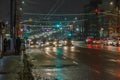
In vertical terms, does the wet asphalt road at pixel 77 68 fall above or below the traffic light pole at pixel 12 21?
below

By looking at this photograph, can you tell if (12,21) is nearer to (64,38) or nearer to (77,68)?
(77,68)

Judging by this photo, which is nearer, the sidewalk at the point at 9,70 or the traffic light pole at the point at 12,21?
the sidewalk at the point at 9,70

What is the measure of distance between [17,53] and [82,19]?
126738 mm

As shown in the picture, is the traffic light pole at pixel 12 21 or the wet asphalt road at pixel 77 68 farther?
the traffic light pole at pixel 12 21

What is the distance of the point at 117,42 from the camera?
8494 cm

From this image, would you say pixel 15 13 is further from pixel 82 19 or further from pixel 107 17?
pixel 82 19

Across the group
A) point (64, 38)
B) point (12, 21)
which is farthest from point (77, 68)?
point (64, 38)

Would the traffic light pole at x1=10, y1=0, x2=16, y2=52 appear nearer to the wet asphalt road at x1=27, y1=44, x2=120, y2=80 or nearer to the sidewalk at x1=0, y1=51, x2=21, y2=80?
the wet asphalt road at x1=27, y1=44, x2=120, y2=80

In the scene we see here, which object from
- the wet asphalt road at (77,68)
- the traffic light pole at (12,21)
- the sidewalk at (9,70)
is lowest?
the wet asphalt road at (77,68)

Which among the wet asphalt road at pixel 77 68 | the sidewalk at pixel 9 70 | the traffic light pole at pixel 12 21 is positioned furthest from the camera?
the traffic light pole at pixel 12 21

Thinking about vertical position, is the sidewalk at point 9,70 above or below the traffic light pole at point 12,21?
below

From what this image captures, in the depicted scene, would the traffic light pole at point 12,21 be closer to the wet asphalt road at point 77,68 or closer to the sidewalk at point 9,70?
the wet asphalt road at point 77,68

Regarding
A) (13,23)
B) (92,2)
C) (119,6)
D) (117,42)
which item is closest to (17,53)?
(13,23)

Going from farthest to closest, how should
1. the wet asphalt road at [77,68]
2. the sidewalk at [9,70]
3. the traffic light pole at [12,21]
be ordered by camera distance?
the traffic light pole at [12,21], the wet asphalt road at [77,68], the sidewalk at [9,70]
